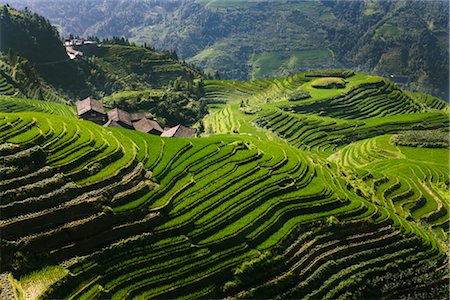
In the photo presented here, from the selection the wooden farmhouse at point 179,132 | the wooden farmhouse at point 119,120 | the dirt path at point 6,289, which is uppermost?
the dirt path at point 6,289

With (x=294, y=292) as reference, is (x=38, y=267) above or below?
above

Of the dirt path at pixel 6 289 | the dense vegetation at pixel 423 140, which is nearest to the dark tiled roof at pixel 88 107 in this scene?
the dirt path at pixel 6 289

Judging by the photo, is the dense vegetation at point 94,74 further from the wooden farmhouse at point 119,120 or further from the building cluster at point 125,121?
the wooden farmhouse at point 119,120

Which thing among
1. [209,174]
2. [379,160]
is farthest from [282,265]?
[379,160]

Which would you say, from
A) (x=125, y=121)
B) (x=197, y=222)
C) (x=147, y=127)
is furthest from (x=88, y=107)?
(x=197, y=222)

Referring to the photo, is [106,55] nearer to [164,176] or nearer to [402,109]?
[402,109]

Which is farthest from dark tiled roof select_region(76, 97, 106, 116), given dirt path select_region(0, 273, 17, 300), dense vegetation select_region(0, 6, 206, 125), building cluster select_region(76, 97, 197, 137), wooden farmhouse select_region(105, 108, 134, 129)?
dirt path select_region(0, 273, 17, 300)

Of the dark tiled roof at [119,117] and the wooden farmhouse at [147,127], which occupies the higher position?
the dark tiled roof at [119,117]
